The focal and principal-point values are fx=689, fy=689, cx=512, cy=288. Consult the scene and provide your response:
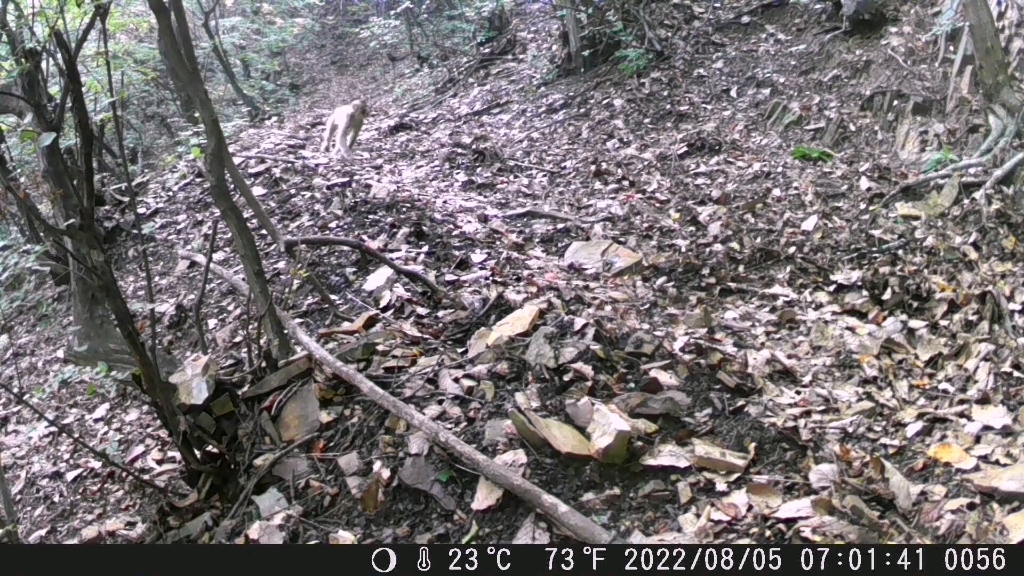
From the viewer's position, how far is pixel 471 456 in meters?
2.46

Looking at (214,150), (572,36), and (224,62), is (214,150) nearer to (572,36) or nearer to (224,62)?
(572,36)

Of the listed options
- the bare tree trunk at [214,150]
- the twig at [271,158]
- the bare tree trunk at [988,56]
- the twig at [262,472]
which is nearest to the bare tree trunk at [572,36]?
the twig at [271,158]

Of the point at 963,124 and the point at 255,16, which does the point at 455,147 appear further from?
the point at 255,16

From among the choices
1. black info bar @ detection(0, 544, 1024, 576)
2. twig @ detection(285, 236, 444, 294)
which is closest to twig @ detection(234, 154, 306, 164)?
twig @ detection(285, 236, 444, 294)

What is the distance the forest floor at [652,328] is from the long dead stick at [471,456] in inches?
3.3

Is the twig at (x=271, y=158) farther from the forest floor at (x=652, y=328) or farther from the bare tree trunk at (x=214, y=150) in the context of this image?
the bare tree trunk at (x=214, y=150)

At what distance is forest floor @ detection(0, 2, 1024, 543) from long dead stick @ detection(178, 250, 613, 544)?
0.27 feet

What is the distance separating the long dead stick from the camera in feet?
7.18

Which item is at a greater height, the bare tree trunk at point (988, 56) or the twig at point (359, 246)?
the twig at point (359, 246)

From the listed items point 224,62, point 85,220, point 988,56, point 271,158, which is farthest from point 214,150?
point 224,62

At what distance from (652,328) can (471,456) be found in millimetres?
1359

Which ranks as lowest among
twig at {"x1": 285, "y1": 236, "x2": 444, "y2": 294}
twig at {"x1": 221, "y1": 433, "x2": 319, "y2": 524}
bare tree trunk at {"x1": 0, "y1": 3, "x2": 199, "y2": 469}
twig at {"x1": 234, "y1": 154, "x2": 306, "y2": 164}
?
twig at {"x1": 221, "y1": 433, "x2": 319, "y2": 524}

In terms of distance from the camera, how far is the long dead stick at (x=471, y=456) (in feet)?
7.18

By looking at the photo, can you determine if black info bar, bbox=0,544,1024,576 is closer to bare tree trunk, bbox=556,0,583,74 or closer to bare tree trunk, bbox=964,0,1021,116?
bare tree trunk, bbox=964,0,1021,116
